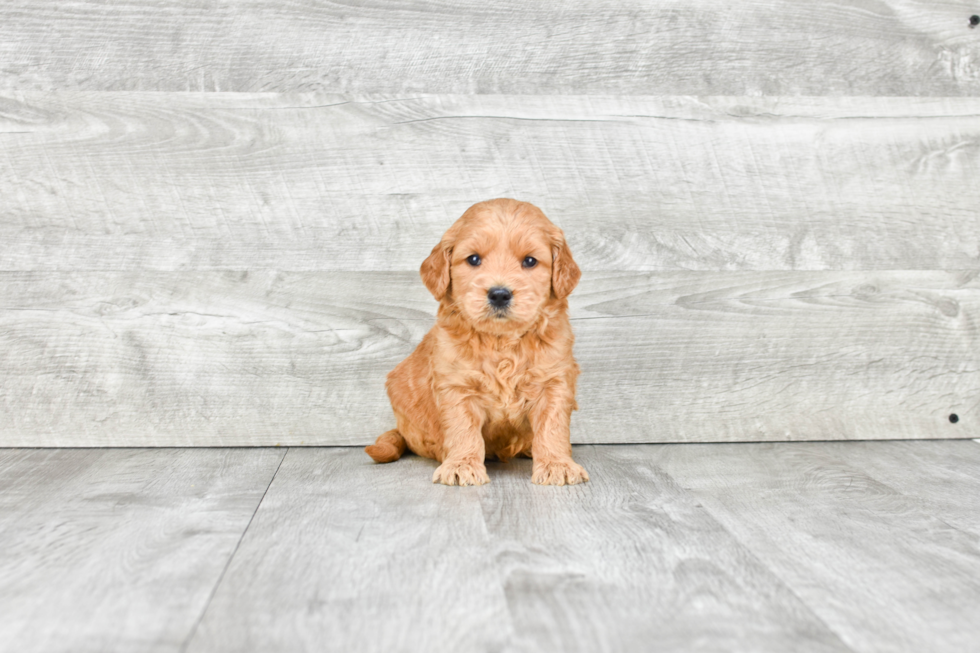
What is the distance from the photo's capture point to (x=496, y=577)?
157 centimetres

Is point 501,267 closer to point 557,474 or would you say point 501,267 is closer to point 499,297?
point 499,297

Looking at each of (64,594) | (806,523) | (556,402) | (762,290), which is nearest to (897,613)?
(806,523)

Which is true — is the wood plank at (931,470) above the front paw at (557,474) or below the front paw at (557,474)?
below

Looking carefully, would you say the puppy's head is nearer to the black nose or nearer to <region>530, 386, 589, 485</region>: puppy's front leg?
the black nose

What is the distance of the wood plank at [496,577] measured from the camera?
1.32m

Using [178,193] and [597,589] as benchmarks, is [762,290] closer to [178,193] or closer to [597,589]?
[597,589]

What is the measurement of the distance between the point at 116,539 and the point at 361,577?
622 millimetres

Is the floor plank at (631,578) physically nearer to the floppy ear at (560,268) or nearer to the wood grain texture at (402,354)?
the floppy ear at (560,268)

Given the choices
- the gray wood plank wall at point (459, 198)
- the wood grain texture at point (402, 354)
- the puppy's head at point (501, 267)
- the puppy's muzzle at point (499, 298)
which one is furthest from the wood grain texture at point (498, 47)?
the puppy's muzzle at point (499, 298)

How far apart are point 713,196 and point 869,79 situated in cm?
77

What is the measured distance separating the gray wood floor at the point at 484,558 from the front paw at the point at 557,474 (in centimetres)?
5

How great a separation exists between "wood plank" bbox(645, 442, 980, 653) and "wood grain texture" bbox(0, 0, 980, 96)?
1389 millimetres

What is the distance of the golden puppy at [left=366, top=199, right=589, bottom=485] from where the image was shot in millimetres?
2209

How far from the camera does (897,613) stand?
144 centimetres
